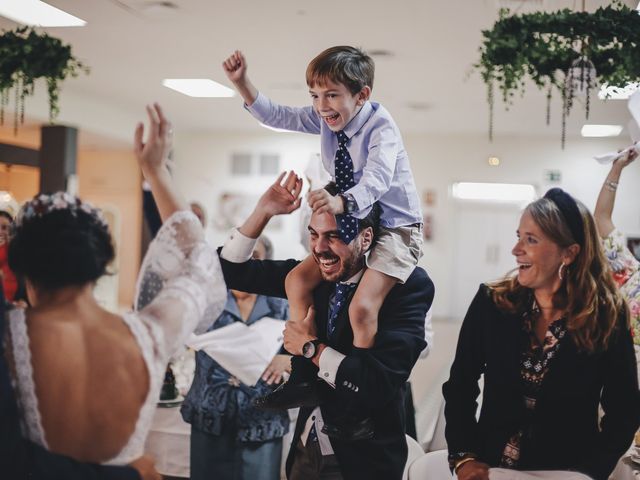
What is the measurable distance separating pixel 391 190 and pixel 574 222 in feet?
1.91

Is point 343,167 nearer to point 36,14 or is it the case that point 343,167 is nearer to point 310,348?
point 310,348

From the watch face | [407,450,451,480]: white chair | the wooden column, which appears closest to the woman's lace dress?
the watch face

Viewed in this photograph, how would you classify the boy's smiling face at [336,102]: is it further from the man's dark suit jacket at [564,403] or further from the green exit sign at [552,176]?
the green exit sign at [552,176]

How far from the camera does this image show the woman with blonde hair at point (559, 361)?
1.98 m

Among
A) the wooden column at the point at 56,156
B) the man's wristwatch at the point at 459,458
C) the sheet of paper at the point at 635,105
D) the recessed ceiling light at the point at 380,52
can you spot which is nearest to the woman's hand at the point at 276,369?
the man's wristwatch at the point at 459,458

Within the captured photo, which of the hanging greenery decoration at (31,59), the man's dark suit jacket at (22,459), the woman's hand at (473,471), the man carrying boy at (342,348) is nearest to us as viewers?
the man's dark suit jacket at (22,459)

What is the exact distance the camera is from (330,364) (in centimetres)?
184

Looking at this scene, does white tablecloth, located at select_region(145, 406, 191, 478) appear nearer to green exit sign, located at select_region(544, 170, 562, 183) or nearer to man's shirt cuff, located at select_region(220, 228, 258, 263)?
man's shirt cuff, located at select_region(220, 228, 258, 263)

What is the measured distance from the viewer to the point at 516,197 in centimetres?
1138

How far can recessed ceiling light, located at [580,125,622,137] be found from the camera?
30.7 ft

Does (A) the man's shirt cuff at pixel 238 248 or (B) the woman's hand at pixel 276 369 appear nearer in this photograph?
(A) the man's shirt cuff at pixel 238 248

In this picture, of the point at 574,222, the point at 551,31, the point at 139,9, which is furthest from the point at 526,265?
the point at 139,9

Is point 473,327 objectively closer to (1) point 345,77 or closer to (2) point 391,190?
(2) point 391,190

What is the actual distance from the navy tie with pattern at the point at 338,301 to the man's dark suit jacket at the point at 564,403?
0.49 meters
